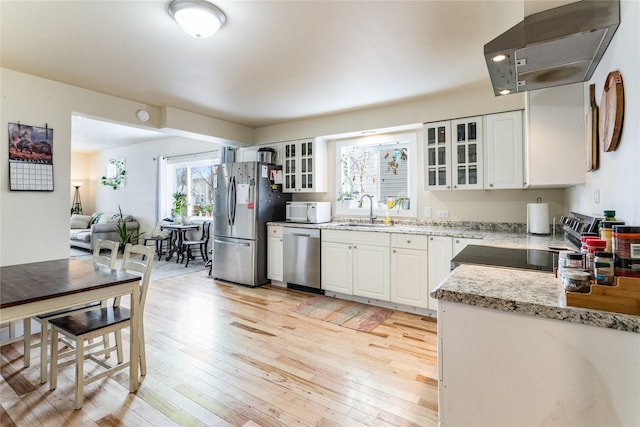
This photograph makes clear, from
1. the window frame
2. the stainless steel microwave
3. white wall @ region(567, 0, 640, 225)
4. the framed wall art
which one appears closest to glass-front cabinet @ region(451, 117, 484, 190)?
white wall @ region(567, 0, 640, 225)

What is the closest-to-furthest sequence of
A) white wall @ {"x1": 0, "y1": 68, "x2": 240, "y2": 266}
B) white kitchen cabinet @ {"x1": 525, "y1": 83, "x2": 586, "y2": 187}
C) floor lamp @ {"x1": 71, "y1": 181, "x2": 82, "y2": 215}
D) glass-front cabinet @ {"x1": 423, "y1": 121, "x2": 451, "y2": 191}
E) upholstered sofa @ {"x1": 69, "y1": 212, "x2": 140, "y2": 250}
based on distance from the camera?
white kitchen cabinet @ {"x1": 525, "y1": 83, "x2": 586, "y2": 187}
white wall @ {"x1": 0, "y1": 68, "x2": 240, "y2": 266}
glass-front cabinet @ {"x1": 423, "y1": 121, "x2": 451, "y2": 191}
upholstered sofa @ {"x1": 69, "y1": 212, "x2": 140, "y2": 250}
floor lamp @ {"x1": 71, "y1": 181, "x2": 82, "y2": 215}

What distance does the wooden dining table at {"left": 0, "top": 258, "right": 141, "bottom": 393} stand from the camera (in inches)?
61.1

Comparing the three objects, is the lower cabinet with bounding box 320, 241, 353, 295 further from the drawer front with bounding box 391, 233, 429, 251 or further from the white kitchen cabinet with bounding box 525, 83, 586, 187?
the white kitchen cabinet with bounding box 525, 83, 586, 187

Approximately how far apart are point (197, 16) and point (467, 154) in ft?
9.07

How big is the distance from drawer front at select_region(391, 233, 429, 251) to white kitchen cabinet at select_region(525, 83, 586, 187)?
112cm

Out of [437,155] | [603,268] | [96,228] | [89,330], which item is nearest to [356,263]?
[437,155]

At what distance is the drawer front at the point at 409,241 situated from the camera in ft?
10.6

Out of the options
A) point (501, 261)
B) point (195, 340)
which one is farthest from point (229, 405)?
point (501, 261)

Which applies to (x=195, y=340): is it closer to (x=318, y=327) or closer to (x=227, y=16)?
(x=318, y=327)

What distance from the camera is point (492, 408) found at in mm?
1004

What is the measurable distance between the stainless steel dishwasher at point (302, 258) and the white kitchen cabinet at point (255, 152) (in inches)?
47.7

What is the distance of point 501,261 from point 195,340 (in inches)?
95.8

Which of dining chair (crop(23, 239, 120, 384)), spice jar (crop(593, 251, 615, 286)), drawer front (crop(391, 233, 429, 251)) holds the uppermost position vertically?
spice jar (crop(593, 251, 615, 286))

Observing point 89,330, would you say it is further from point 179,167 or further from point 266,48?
point 179,167
